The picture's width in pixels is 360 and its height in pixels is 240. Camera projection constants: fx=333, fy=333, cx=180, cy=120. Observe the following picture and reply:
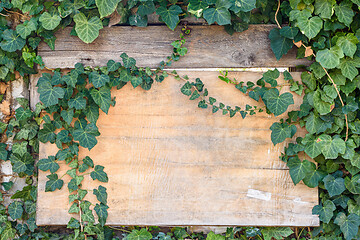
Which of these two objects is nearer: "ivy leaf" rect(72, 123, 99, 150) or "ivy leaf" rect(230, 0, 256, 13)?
"ivy leaf" rect(230, 0, 256, 13)

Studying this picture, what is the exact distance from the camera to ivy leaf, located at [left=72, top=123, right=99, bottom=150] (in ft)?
5.98

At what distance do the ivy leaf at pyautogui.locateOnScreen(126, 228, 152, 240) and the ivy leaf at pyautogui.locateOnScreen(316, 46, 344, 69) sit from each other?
137 cm

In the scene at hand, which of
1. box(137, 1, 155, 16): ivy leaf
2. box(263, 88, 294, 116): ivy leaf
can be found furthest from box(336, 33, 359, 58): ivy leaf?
box(137, 1, 155, 16): ivy leaf

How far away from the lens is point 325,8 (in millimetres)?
1748

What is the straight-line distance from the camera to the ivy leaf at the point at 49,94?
70.2 inches

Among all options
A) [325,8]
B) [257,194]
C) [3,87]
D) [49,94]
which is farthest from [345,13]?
[3,87]

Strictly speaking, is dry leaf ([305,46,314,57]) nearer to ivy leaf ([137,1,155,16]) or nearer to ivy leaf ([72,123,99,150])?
ivy leaf ([137,1,155,16])

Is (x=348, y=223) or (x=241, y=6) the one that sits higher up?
(x=241, y=6)

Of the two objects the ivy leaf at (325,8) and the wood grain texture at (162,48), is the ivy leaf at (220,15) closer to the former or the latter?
the wood grain texture at (162,48)

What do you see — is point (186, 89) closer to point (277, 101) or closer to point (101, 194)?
point (277, 101)

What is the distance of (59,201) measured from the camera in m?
1.93

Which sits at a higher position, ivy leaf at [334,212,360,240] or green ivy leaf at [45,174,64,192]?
green ivy leaf at [45,174,64,192]

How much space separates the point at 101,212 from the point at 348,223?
4.63 ft

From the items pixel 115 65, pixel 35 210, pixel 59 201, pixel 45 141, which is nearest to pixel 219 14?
pixel 115 65
